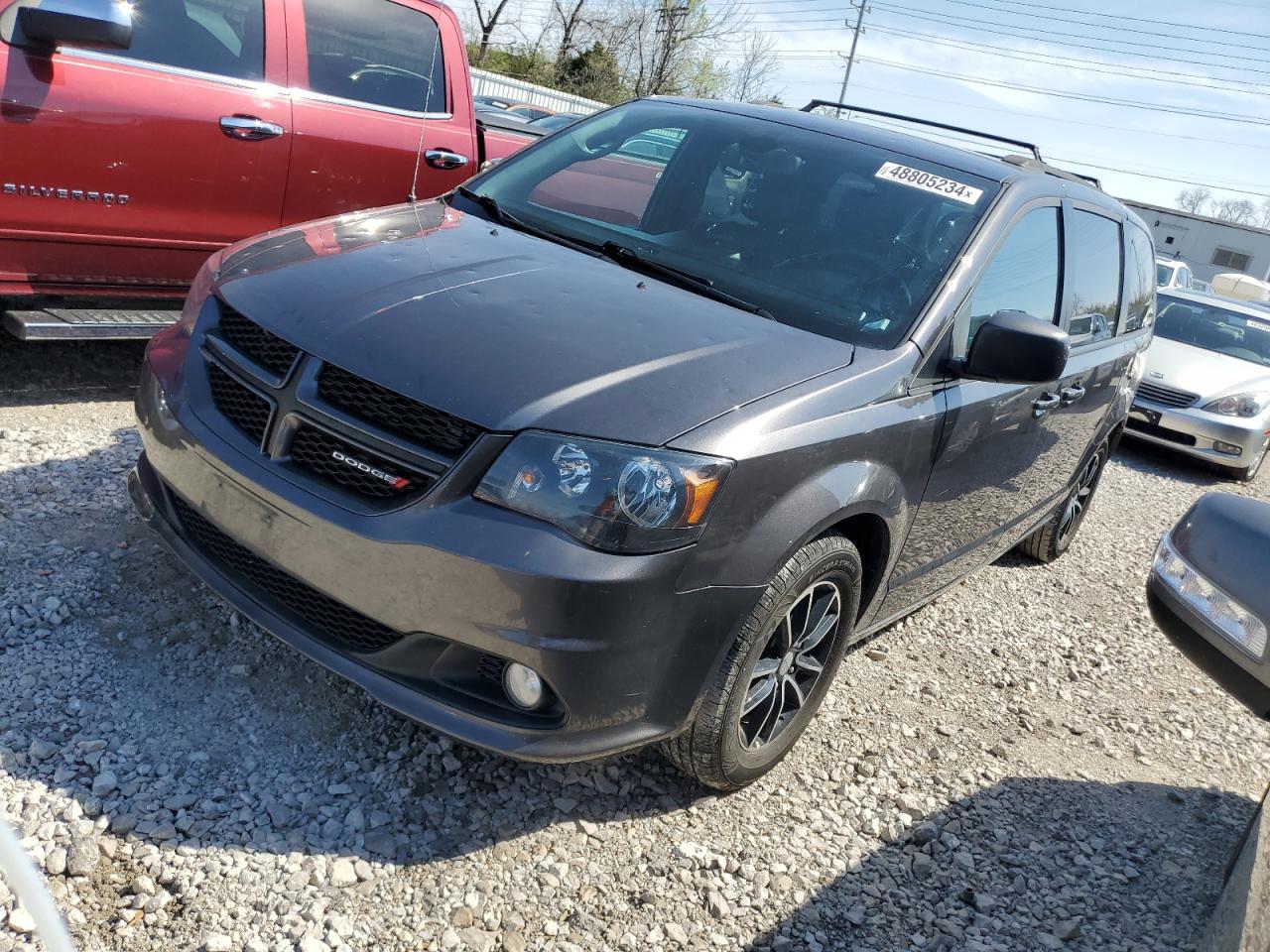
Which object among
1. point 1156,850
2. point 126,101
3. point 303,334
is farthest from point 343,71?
point 1156,850

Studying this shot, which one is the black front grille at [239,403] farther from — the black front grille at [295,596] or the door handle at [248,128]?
the door handle at [248,128]

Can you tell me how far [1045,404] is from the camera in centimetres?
389

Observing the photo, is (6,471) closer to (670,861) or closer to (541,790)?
(541,790)

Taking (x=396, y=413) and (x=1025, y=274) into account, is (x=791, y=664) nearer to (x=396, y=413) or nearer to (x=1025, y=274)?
(x=396, y=413)

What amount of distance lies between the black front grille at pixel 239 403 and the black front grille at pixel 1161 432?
8443 mm

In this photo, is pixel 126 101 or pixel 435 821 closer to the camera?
pixel 435 821

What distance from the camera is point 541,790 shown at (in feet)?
9.45

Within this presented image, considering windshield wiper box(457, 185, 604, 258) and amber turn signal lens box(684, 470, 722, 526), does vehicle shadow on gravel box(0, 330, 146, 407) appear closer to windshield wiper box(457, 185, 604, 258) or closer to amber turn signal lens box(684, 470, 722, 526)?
windshield wiper box(457, 185, 604, 258)

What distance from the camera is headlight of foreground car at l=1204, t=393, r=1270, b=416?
30.5 ft

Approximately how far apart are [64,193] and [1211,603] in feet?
13.7

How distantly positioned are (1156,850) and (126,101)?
4.59m

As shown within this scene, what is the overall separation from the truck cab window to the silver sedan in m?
7.53

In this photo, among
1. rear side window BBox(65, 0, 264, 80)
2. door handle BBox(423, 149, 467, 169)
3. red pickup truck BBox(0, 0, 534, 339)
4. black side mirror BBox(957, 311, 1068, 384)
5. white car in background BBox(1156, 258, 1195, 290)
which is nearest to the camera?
black side mirror BBox(957, 311, 1068, 384)

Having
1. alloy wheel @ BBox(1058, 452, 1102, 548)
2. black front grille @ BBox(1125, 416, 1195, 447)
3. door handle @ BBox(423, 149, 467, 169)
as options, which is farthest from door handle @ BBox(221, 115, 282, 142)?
black front grille @ BBox(1125, 416, 1195, 447)
